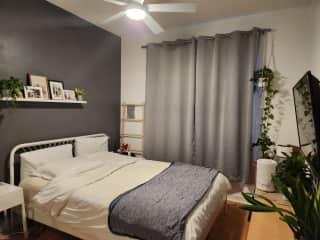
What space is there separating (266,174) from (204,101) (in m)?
1.79

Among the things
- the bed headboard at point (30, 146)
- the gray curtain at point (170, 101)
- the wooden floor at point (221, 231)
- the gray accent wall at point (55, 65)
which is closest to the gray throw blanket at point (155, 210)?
the wooden floor at point (221, 231)

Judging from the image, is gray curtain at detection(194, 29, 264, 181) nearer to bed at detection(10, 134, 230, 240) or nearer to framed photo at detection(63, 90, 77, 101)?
bed at detection(10, 134, 230, 240)

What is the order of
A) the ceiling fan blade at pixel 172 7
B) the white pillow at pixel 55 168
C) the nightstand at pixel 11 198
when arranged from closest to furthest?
the nightstand at pixel 11 198, the ceiling fan blade at pixel 172 7, the white pillow at pixel 55 168

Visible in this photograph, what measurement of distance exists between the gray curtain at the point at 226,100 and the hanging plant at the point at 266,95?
0.14 metres

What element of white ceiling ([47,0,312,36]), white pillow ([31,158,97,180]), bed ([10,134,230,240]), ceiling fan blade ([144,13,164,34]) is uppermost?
white ceiling ([47,0,312,36])

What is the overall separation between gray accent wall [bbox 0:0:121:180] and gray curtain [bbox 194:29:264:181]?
171 centimetres

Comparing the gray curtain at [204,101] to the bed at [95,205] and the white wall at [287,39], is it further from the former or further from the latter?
the bed at [95,205]

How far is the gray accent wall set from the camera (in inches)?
92.9

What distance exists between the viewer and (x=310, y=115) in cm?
128

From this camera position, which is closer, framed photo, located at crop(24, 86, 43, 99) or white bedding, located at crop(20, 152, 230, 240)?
white bedding, located at crop(20, 152, 230, 240)

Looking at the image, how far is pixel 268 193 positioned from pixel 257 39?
7.51 feet

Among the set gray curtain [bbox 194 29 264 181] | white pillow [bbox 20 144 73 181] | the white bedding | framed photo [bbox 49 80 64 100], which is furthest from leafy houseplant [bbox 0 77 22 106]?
gray curtain [bbox 194 29 264 181]

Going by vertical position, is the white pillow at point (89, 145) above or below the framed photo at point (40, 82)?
below

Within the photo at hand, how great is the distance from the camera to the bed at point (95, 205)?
5.53 feet
